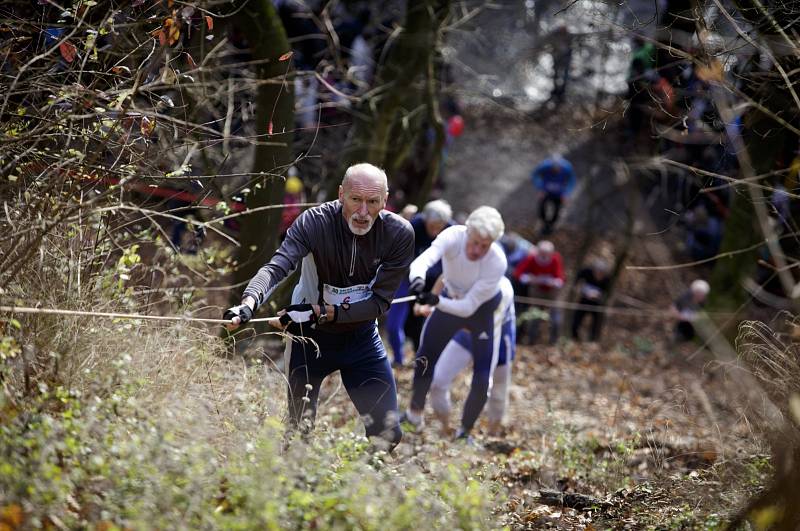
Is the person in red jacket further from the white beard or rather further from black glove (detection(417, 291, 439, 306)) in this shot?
the white beard

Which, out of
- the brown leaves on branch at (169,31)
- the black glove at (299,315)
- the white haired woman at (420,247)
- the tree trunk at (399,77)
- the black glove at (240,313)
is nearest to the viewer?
the black glove at (240,313)

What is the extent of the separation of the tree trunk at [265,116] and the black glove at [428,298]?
5.80 feet

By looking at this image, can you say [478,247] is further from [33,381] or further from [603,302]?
[603,302]

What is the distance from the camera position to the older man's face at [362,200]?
5.66m

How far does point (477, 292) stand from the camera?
778 centimetres

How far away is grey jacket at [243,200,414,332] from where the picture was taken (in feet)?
18.7

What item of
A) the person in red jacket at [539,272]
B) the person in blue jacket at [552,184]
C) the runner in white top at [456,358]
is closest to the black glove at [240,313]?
the runner in white top at [456,358]

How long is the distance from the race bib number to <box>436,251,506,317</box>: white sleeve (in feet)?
6.42

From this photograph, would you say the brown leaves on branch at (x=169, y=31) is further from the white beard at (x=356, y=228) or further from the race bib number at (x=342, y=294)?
the race bib number at (x=342, y=294)

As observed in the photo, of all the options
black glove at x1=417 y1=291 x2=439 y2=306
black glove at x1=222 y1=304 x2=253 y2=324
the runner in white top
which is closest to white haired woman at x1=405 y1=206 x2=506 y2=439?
→ black glove at x1=417 y1=291 x2=439 y2=306

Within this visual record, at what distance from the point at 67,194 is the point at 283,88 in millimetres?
3322

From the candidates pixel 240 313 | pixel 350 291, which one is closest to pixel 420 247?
pixel 350 291

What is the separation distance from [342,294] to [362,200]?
0.64 metres

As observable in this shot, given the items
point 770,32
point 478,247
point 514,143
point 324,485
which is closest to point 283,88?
point 478,247
